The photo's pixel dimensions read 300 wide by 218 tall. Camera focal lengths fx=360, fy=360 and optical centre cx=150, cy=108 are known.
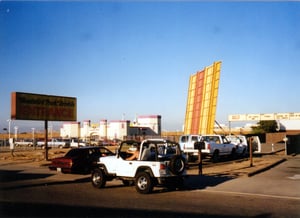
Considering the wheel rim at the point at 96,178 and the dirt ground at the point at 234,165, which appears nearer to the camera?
the wheel rim at the point at 96,178

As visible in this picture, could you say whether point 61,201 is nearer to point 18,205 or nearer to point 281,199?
point 18,205

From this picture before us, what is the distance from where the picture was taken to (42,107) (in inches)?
1149

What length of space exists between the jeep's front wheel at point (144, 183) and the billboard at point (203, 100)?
22688mm

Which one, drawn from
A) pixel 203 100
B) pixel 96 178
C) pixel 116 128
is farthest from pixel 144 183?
pixel 116 128

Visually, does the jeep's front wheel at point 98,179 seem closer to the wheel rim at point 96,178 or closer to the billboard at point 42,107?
the wheel rim at point 96,178

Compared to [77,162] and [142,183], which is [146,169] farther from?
[77,162]

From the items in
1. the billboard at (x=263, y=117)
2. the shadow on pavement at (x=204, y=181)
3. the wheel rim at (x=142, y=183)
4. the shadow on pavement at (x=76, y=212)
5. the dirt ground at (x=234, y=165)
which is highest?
the billboard at (x=263, y=117)

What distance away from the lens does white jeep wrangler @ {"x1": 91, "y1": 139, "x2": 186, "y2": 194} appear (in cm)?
1174

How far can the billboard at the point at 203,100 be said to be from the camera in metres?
33.9

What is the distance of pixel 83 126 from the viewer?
354 ft

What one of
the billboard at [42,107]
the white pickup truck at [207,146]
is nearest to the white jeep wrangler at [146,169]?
the white pickup truck at [207,146]

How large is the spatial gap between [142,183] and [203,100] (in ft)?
81.3

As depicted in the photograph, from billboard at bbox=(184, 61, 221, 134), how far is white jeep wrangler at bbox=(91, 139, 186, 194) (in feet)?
70.7

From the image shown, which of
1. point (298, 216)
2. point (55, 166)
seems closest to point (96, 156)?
point (55, 166)
